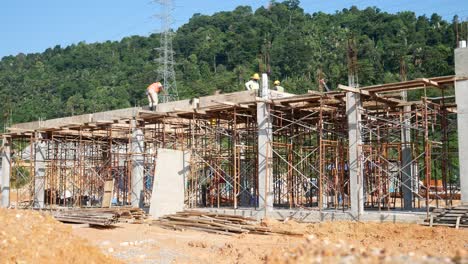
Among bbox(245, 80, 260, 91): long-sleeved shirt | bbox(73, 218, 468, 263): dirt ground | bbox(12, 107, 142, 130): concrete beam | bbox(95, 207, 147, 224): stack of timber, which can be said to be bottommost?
bbox(73, 218, 468, 263): dirt ground

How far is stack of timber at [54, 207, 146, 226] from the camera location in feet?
56.4

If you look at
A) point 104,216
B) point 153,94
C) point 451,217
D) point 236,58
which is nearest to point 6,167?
point 153,94

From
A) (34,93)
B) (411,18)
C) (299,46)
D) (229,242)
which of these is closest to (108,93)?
(34,93)

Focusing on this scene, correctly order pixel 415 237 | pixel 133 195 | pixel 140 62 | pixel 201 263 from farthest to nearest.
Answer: pixel 140 62 < pixel 133 195 < pixel 415 237 < pixel 201 263

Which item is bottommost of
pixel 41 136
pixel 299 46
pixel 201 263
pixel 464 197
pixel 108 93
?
pixel 201 263

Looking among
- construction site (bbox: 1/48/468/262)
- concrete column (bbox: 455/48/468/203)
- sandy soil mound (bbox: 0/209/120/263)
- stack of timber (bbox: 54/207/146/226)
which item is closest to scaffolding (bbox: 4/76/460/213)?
construction site (bbox: 1/48/468/262)

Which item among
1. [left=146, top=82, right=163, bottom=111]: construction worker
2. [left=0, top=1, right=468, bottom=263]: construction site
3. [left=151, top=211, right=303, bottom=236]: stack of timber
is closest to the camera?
[left=0, top=1, right=468, bottom=263]: construction site

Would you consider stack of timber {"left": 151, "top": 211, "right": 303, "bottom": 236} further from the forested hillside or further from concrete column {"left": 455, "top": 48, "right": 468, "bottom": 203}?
the forested hillside

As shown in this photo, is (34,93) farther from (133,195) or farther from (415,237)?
(415,237)

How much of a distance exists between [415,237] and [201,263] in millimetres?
5411

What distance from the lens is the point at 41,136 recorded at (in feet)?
85.5

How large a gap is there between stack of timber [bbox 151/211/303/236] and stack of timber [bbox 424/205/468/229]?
3386 mm

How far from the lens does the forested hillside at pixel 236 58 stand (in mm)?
56531

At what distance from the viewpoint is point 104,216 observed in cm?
1736
